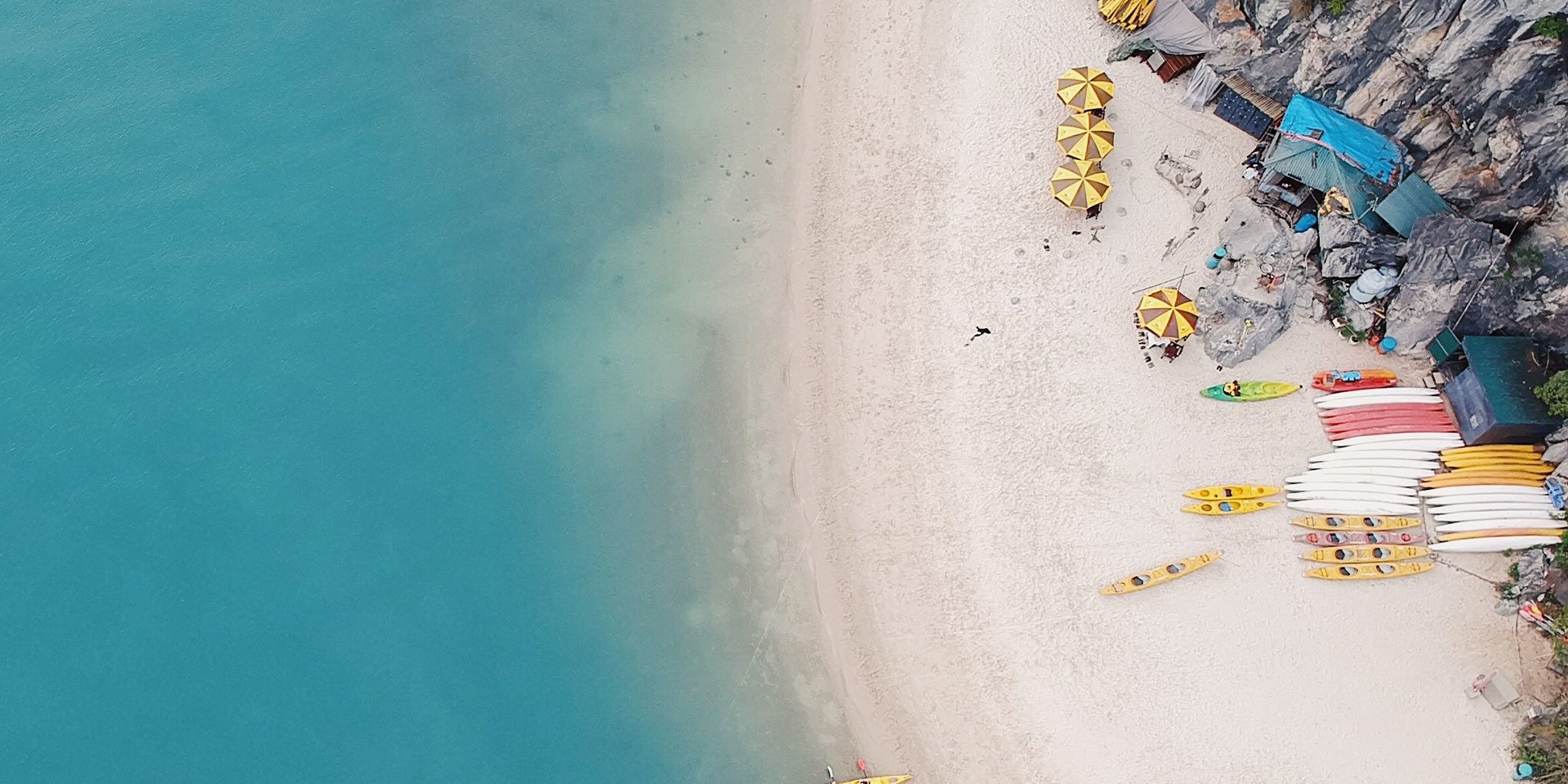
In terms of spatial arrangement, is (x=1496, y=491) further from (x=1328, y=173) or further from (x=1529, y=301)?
(x=1328, y=173)

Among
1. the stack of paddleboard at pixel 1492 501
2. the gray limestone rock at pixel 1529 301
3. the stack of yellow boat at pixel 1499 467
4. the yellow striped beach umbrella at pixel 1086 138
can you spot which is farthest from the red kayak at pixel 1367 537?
the yellow striped beach umbrella at pixel 1086 138

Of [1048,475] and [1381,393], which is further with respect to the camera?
[1048,475]

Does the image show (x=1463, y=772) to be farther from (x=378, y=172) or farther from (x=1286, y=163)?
(x=378, y=172)

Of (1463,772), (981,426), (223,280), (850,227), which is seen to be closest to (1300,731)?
(1463,772)

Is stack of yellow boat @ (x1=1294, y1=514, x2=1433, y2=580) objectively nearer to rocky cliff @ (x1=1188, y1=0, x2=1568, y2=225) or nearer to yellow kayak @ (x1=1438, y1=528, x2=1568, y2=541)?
yellow kayak @ (x1=1438, y1=528, x2=1568, y2=541)

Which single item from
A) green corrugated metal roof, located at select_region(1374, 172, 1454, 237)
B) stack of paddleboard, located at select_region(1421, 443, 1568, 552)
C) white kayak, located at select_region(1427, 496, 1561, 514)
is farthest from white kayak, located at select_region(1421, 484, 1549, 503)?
green corrugated metal roof, located at select_region(1374, 172, 1454, 237)

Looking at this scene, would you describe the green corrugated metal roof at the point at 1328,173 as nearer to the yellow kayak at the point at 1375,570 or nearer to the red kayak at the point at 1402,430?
the red kayak at the point at 1402,430

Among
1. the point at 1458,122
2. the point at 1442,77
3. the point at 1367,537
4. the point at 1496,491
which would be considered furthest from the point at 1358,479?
the point at 1442,77
